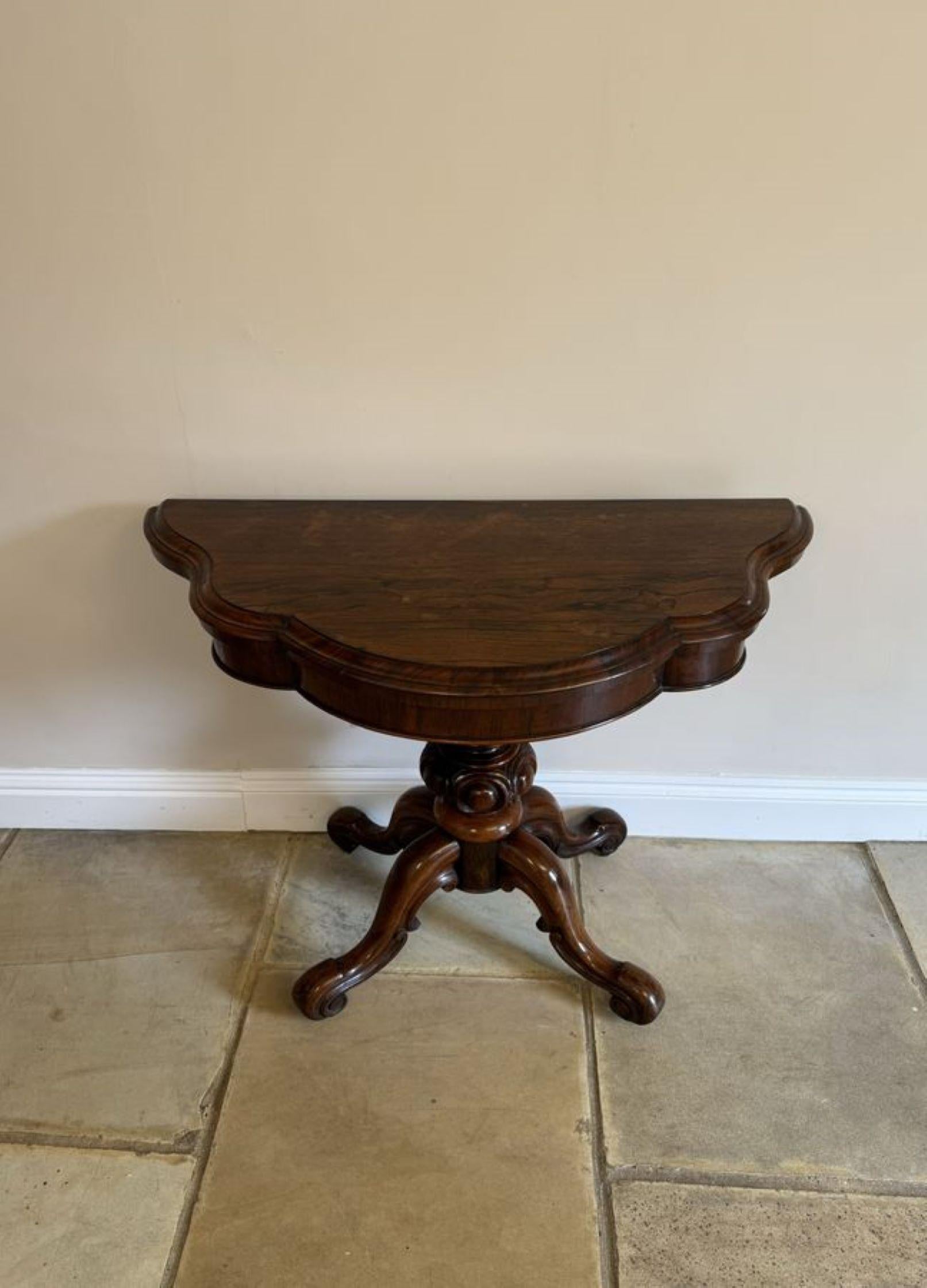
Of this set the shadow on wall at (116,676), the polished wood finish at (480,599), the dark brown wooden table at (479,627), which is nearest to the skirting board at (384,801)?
the shadow on wall at (116,676)

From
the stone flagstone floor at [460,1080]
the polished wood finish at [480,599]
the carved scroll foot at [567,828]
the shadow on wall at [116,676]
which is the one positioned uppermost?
the polished wood finish at [480,599]

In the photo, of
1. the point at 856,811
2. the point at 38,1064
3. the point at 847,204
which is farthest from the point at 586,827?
the point at 847,204

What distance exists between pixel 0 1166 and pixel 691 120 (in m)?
1.58

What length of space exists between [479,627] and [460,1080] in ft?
2.25

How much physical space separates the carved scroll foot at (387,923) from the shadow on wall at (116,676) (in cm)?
33

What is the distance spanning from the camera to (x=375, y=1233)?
1071 mm

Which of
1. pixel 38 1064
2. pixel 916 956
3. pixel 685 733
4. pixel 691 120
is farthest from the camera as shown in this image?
pixel 685 733

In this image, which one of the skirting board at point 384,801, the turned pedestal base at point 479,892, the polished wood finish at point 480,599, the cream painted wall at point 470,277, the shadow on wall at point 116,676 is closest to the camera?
the polished wood finish at point 480,599

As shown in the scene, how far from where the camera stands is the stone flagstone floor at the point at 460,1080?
106 cm

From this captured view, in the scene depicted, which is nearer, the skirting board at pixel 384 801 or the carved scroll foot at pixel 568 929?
the carved scroll foot at pixel 568 929

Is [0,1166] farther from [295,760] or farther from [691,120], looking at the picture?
[691,120]

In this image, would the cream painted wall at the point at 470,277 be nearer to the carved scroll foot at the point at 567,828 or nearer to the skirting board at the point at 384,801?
the skirting board at the point at 384,801

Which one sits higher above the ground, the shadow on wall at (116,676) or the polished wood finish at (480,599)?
the polished wood finish at (480,599)

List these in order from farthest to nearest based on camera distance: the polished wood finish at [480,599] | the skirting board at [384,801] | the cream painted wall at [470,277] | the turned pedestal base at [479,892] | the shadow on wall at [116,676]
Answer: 1. the skirting board at [384,801]
2. the shadow on wall at [116,676]
3. the turned pedestal base at [479,892]
4. the cream painted wall at [470,277]
5. the polished wood finish at [480,599]
